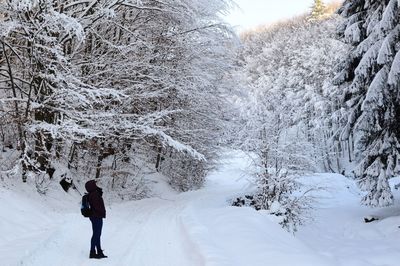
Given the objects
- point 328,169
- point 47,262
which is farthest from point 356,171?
point 328,169

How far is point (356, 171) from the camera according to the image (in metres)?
15.0

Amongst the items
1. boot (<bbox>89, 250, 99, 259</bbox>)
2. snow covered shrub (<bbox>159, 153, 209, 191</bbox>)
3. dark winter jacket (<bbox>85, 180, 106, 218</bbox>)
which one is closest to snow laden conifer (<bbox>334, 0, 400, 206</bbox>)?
dark winter jacket (<bbox>85, 180, 106, 218</bbox>)

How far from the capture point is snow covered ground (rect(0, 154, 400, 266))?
7121 millimetres

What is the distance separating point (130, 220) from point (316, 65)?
34.7m

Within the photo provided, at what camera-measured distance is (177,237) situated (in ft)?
29.5

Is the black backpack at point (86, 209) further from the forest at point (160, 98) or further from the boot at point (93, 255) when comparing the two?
the forest at point (160, 98)

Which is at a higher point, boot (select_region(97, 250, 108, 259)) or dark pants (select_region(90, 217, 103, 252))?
dark pants (select_region(90, 217, 103, 252))

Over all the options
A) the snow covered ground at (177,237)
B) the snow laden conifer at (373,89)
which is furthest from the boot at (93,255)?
the snow laden conifer at (373,89)

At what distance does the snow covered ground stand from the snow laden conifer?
5.26 feet

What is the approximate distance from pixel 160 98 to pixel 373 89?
8874mm

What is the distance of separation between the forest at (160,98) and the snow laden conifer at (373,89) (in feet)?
0.13

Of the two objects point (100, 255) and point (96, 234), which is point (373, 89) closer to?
point (96, 234)

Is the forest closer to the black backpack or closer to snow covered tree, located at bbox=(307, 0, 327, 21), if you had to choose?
the black backpack

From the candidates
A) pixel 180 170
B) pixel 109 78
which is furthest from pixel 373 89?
pixel 180 170
